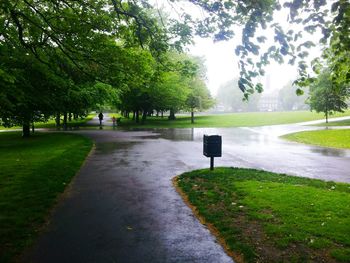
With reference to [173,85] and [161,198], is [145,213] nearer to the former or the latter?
[161,198]

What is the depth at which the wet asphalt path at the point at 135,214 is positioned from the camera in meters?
5.17

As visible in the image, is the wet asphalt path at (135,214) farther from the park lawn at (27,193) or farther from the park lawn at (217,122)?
the park lawn at (217,122)

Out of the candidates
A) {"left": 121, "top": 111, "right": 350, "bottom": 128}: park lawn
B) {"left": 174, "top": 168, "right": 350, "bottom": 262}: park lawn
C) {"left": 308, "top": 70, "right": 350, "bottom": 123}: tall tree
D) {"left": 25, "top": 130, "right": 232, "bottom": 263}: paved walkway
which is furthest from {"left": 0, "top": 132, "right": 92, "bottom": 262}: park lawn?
{"left": 308, "top": 70, "right": 350, "bottom": 123}: tall tree

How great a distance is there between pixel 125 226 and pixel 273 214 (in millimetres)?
2913

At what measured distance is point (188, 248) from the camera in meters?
5.36

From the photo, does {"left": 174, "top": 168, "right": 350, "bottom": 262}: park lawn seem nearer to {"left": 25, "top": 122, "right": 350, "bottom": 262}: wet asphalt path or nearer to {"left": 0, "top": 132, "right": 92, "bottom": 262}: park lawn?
{"left": 25, "top": 122, "right": 350, "bottom": 262}: wet asphalt path

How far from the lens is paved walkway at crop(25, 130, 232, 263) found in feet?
16.8

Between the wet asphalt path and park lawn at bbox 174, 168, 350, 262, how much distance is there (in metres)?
0.39

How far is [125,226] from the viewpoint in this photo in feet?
20.8

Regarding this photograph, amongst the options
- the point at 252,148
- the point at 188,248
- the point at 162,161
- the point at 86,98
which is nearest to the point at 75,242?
the point at 188,248

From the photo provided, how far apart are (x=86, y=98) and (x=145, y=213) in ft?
50.8

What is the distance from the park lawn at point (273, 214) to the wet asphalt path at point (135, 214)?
0.39 meters

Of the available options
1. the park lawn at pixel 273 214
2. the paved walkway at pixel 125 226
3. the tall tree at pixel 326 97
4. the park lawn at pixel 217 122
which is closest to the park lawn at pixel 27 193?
the paved walkway at pixel 125 226

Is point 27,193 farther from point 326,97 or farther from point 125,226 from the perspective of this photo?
point 326,97
